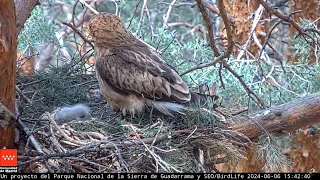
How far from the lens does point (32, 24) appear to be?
4672 mm

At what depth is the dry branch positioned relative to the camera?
10.5 feet

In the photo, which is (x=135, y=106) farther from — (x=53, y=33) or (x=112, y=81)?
(x=53, y=33)

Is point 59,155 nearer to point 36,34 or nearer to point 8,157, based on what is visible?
point 8,157

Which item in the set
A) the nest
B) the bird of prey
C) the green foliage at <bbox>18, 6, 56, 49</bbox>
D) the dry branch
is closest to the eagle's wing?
the bird of prey

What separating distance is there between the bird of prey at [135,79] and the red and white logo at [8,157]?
93 cm

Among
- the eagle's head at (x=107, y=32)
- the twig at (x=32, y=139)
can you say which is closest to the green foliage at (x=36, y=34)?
the eagle's head at (x=107, y=32)

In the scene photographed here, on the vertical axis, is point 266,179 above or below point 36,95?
below

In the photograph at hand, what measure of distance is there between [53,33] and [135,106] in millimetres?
1399

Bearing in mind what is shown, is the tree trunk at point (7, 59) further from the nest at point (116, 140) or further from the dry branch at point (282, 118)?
the dry branch at point (282, 118)

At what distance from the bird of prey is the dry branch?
0.36 metres

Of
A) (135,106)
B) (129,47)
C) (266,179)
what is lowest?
(266,179)

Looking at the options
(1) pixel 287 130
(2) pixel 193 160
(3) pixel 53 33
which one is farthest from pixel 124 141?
(3) pixel 53 33

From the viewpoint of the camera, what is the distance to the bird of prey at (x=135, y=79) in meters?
3.34

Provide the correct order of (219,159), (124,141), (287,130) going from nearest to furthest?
(124,141), (219,159), (287,130)
